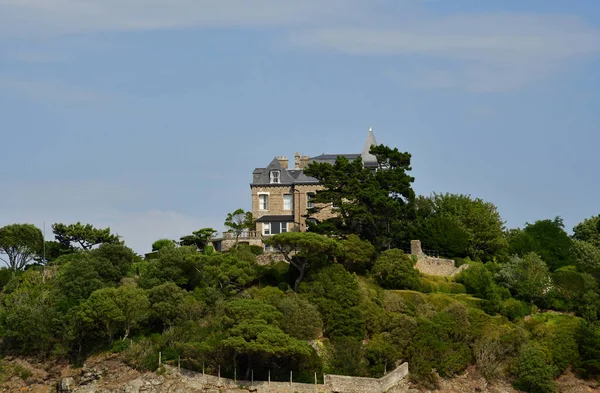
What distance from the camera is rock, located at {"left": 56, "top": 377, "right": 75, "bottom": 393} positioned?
222 ft

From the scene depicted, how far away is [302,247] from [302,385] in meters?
10.1

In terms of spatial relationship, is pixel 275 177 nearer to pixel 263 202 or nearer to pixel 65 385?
pixel 263 202

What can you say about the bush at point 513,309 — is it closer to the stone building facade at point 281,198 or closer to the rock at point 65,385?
the stone building facade at point 281,198

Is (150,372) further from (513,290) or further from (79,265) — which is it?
(513,290)

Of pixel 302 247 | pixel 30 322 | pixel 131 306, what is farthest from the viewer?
pixel 302 247

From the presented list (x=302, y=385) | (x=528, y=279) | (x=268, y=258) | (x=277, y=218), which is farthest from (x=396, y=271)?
(x=277, y=218)

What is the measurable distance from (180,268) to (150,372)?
27.7ft

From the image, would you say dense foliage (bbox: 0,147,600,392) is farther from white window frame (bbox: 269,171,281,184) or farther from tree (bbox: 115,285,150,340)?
white window frame (bbox: 269,171,281,184)

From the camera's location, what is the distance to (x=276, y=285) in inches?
2943

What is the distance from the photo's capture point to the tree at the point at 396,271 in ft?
247

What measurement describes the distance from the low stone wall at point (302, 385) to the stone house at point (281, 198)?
66.7 ft

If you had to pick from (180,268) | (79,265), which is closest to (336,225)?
(180,268)

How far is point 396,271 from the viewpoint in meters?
75.4

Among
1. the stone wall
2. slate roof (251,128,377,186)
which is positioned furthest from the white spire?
the stone wall
